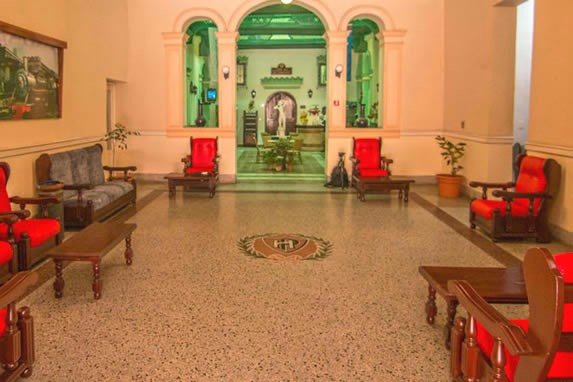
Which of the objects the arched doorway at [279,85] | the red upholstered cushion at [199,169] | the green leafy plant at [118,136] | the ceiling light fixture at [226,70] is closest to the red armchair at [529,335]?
the red upholstered cushion at [199,169]

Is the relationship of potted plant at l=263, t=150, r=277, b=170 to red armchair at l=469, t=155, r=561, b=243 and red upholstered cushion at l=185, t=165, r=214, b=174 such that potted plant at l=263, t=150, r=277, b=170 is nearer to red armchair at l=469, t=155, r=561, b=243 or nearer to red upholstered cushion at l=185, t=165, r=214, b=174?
red upholstered cushion at l=185, t=165, r=214, b=174

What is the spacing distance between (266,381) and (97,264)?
2.00 meters

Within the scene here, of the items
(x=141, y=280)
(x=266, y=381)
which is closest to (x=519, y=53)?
(x=141, y=280)

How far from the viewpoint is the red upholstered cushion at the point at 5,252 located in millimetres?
4760

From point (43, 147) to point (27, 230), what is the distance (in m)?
2.07

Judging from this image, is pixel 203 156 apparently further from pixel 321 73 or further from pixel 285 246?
pixel 321 73

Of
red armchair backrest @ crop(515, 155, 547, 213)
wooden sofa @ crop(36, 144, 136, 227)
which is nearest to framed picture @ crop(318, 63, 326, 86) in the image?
wooden sofa @ crop(36, 144, 136, 227)

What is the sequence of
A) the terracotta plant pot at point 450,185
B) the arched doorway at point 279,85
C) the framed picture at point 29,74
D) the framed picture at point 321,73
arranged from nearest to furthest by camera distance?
the framed picture at point 29,74 → the terracotta plant pot at point 450,185 → the arched doorway at point 279,85 → the framed picture at point 321,73

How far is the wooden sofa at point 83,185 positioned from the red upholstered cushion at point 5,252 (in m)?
1.98

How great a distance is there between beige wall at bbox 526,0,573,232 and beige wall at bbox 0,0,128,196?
6.14 m

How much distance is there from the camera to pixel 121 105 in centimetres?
1173

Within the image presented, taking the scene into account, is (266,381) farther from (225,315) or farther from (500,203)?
(500,203)

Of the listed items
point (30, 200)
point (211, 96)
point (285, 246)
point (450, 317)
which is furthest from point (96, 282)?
point (211, 96)

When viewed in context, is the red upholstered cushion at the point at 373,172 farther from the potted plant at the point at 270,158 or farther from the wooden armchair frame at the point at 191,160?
the potted plant at the point at 270,158
